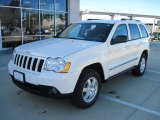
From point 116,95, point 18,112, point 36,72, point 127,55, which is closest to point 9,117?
point 18,112

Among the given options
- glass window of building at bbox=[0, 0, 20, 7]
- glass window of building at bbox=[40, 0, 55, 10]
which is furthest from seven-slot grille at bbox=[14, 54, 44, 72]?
glass window of building at bbox=[40, 0, 55, 10]

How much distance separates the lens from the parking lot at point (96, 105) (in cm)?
Answer: 403

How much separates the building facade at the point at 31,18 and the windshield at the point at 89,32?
744cm

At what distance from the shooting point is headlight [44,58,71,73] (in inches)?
147

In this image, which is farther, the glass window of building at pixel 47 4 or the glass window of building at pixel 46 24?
the glass window of building at pixel 46 24

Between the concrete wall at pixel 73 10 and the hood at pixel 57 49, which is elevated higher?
the concrete wall at pixel 73 10

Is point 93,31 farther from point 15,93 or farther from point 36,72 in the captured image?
point 15,93

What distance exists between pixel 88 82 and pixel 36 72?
1070 millimetres

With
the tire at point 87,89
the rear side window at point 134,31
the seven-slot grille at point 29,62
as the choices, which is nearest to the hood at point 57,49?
the seven-slot grille at point 29,62

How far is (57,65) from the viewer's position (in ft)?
12.3

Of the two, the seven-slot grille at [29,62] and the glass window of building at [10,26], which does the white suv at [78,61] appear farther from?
the glass window of building at [10,26]

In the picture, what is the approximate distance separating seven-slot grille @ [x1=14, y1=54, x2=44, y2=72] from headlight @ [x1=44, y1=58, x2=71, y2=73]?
0.15 m

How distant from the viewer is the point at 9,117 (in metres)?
3.94

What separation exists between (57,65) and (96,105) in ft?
4.57
